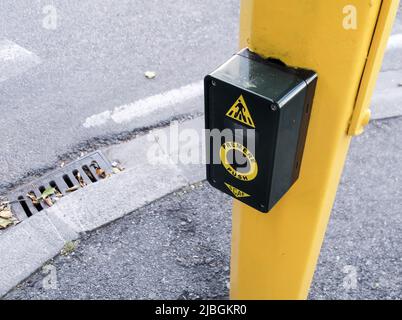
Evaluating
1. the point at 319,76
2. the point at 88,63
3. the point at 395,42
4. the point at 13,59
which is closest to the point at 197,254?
the point at 319,76

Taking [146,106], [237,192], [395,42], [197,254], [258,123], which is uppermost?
[258,123]

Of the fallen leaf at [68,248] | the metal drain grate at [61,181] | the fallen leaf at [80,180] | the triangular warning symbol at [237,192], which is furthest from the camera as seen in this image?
the fallen leaf at [80,180]

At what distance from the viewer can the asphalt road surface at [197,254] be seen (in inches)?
86.6

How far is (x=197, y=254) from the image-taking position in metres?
2.34

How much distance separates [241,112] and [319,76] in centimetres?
19

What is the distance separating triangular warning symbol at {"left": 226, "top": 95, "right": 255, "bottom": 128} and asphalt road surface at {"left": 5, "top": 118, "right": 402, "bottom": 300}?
1.31m

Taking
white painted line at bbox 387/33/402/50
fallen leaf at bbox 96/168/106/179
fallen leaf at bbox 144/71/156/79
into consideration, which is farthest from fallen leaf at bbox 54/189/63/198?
white painted line at bbox 387/33/402/50

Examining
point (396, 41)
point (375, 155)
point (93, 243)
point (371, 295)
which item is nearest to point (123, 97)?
point (93, 243)

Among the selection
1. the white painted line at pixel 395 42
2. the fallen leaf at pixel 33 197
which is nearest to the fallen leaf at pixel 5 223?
the fallen leaf at pixel 33 197

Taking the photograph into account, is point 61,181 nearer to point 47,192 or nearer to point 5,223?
point 47,192

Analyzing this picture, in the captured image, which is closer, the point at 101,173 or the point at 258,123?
the point at 258,123

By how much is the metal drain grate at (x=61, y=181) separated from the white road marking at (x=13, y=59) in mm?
1168

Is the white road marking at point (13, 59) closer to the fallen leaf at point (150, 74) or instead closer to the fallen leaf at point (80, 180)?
the fallen leaf at point (150, 74)

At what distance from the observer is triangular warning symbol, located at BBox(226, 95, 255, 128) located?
104 cm
